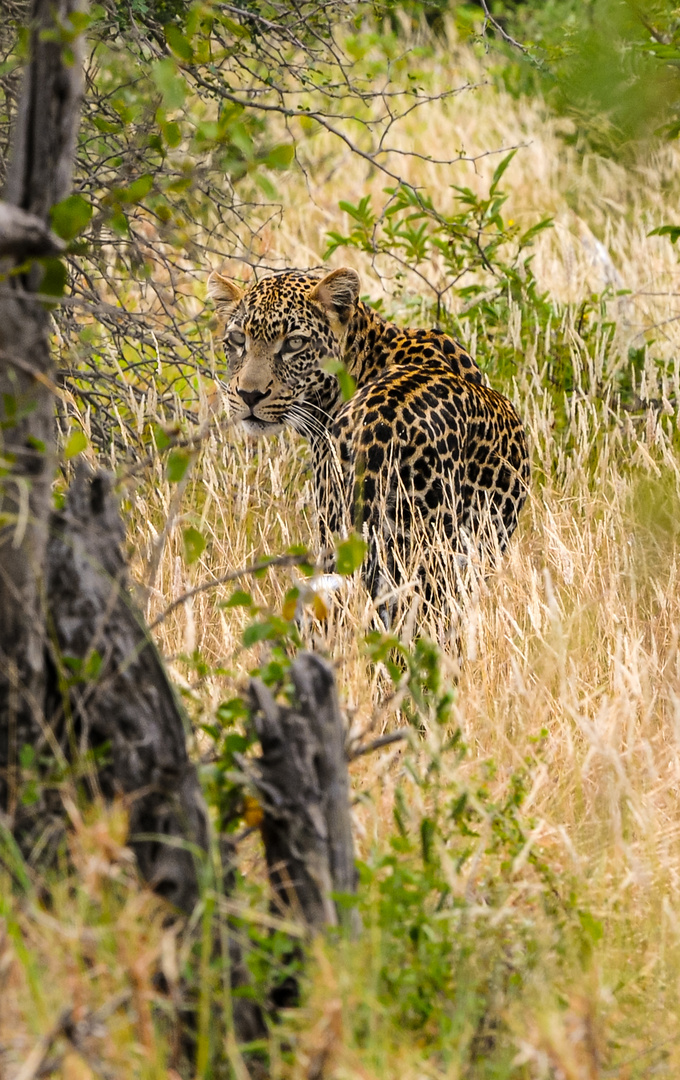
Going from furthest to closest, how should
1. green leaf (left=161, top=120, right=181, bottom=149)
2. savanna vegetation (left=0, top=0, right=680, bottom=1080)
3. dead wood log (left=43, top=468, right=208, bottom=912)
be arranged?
green leaf (left=161, top=120, right=181, bottom=149), dead wood log (left=43, top=468, right=208, bottom=912), savanna vegetation (left=0, top=0, right=680, bottom=1080)

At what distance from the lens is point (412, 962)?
7.35 ft

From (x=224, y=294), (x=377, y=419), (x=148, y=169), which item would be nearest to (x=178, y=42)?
(x=148, y=169)

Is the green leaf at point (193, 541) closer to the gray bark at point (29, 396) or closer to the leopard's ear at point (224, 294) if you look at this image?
the gray bark at point (29, 396)

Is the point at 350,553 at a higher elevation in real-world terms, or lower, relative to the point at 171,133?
lower

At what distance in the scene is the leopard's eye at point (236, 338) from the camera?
5.05 meters

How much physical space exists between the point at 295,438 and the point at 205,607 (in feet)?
6.22

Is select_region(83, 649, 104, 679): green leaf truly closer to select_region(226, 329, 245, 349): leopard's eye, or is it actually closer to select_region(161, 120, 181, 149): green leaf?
select_region(161, 120, 181, 149): green leaf

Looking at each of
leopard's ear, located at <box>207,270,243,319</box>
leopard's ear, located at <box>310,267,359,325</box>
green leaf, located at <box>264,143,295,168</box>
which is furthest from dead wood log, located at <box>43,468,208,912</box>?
leopard's ear, located at <box>207,270,243,319</box>

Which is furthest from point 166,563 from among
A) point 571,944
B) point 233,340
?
point 571,944

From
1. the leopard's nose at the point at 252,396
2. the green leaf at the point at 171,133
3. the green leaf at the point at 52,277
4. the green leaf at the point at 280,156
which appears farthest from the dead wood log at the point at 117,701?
the leopard's nose at the point at 252,396

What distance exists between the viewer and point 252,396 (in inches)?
193

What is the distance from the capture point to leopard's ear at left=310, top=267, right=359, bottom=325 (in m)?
4.90

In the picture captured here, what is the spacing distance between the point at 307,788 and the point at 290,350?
117 inches

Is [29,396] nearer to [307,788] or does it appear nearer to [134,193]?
[134,193]
